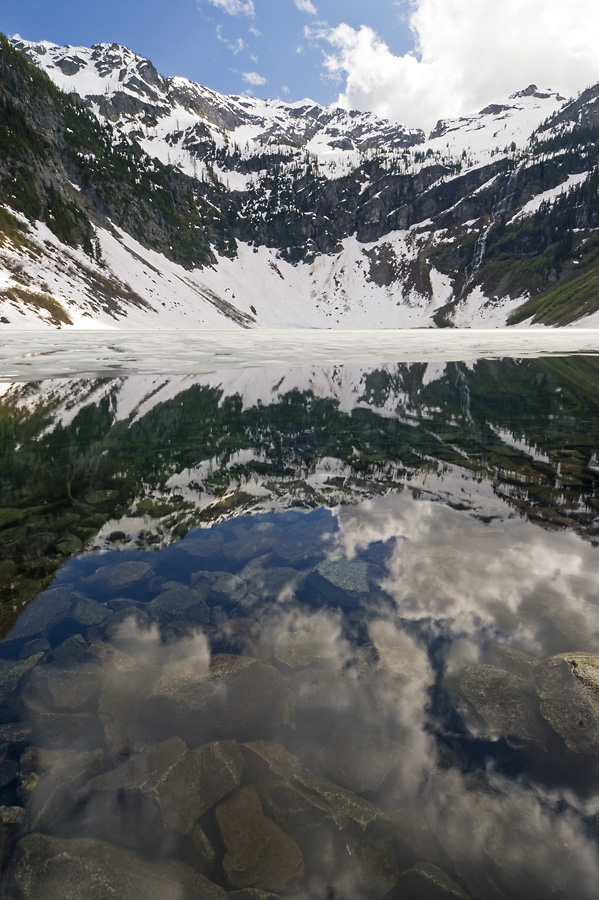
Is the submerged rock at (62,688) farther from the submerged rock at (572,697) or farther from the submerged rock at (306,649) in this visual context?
the submerged rock at (572,697)

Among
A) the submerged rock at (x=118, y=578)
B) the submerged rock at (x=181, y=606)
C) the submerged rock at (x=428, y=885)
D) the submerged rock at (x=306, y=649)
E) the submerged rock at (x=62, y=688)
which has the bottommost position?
the submerged rock at (x=118, y=578)

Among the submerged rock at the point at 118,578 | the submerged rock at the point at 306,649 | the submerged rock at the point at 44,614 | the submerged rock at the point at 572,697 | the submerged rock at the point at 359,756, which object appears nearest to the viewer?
the submerged rock at the point at 359,756

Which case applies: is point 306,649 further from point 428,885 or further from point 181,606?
point 428,885

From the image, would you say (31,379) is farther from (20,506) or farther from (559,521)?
(559,521)

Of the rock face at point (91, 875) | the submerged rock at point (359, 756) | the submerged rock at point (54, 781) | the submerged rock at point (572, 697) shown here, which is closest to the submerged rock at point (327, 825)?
the submerged rock at point (359, 756)

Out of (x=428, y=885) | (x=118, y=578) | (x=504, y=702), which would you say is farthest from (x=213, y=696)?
(x=118, y=578)

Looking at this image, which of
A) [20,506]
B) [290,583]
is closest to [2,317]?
[20,506]
